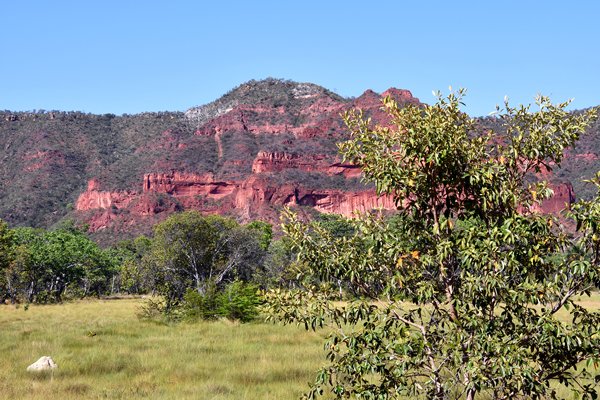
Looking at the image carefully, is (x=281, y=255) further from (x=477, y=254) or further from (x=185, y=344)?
(x=477, y=254)

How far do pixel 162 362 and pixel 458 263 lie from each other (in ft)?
32.2

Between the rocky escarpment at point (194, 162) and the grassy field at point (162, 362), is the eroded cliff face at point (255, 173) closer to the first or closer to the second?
the rocky escarpment at point (194, 162)

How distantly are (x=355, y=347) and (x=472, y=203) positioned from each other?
1.70 metres

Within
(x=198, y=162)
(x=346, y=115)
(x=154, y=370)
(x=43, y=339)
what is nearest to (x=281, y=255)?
(x=43, y=339)

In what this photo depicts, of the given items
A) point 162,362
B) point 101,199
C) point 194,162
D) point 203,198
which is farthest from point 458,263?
point 194,162

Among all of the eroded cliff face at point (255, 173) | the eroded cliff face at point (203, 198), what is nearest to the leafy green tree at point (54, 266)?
the eroded cliff face at point (255, 173)

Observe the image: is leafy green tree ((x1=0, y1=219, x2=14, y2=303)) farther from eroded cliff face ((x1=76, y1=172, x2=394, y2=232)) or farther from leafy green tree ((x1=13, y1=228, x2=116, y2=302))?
eroded cliff face ((x1=76, y1=172, x2=394, y2=232))

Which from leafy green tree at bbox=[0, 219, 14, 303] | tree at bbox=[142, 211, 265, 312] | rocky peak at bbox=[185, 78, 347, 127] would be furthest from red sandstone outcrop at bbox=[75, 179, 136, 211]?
tree at bbox=[142, 211, 265, 312]

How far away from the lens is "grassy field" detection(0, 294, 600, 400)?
32.9ft

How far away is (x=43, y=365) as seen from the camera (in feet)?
39.7

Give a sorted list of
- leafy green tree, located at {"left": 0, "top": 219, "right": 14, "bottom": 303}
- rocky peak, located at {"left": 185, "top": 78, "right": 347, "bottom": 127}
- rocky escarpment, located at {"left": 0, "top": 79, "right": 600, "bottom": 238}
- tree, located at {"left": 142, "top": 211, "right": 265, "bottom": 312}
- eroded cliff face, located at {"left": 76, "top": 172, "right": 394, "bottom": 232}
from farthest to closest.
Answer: rocky peak, located at {"left": 185, "top": 78, "right": 347, "bottom": 127}, rocky escarpment, located at {"left": 0, "top": 79, "right": 600, "bottom": 238}, eroded cliff face, located at {"left": 76, "top": 172, "right": 394, "bottom": 232}, leafy green tree, located at {"left": 0, "top": 219, "right": 14, "bottom": 303}, tree, located at {"left": 142, "top": 211, "right": 265, "bottom": 312}

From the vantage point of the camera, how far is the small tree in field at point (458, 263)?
178 inches

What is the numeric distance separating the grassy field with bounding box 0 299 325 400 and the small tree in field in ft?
16.9

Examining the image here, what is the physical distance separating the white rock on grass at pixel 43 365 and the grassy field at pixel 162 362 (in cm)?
22
